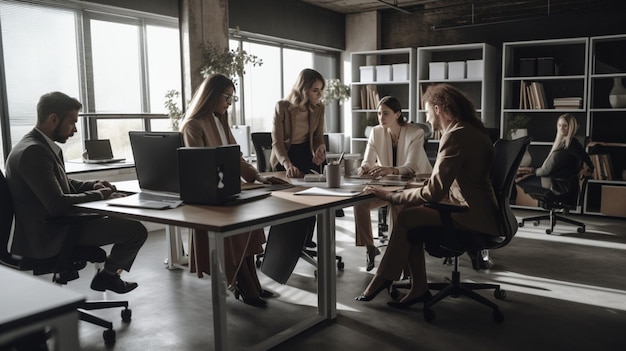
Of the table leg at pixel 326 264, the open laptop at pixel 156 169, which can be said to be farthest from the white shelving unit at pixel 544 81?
the open laptop at pixel 156 169

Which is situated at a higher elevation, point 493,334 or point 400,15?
point 400,15

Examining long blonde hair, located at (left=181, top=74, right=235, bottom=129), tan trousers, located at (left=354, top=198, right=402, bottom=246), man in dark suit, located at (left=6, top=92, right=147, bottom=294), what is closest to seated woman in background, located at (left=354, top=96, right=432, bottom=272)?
tan trousers, located at (left=354, top=198, right=402, bottom=246)

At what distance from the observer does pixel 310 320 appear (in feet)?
10.3

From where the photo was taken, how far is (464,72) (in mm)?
7270

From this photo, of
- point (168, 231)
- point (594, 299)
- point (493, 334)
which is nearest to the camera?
point (493, 334)

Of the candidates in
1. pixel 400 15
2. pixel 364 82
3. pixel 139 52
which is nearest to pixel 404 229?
pixel 139 52

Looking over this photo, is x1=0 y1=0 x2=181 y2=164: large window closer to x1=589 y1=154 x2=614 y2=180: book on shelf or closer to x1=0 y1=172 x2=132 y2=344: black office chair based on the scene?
x1=0 y1=172 x2=132 y2=344: black office chair

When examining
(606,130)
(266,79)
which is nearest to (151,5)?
(266,79)

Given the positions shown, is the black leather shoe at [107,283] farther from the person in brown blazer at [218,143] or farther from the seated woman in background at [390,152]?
the seated woman in background at [390,152]

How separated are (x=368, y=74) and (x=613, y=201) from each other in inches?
145

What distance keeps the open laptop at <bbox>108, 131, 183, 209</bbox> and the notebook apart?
0.37 ft

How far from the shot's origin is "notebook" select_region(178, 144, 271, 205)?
2.70 metres

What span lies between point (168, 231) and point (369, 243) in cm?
162

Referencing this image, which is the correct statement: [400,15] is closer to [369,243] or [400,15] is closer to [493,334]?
[369,243]
